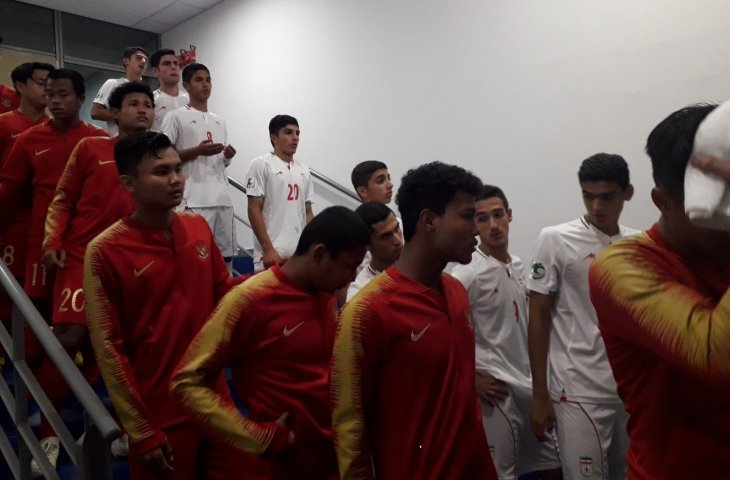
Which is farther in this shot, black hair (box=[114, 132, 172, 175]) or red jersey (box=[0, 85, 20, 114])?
red jersey (box=[0, 85, 20, 114])

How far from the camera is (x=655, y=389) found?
3.39 ft

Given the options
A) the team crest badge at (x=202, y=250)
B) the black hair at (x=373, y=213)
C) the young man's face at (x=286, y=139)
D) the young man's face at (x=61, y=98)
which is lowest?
the team crest badge at (x=202, y=250)

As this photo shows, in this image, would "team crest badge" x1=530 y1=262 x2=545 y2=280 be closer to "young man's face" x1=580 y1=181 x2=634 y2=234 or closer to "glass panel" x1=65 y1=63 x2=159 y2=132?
"young man's face" x1=580 y1=181 x2=634 y2=234

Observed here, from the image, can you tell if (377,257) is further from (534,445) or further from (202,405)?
(202,405)

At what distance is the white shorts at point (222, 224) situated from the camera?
162 inches

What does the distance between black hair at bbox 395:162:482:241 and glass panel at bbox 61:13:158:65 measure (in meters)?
7.53

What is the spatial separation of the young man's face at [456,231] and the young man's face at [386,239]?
1.08 m

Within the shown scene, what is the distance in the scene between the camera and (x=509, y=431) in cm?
239

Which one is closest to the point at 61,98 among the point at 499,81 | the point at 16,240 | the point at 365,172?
the point at 16,240

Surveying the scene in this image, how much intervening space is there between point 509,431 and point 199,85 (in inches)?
123

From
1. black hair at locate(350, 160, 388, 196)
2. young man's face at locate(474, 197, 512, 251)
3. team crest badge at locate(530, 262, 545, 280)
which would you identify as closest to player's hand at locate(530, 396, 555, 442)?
team crest badge at locate(530, 262, 545, 280)

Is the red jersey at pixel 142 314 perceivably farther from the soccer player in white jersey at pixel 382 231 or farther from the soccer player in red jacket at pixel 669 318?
the soccer player in red jacket at pixel 669 318

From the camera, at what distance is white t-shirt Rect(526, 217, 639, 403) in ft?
7.52

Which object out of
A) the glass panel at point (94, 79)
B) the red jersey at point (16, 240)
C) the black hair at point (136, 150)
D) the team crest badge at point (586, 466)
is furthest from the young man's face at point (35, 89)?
the glass panel at point (94, 79)
